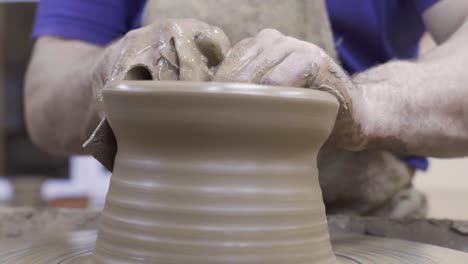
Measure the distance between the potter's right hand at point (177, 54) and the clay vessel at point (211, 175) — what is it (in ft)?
0.28

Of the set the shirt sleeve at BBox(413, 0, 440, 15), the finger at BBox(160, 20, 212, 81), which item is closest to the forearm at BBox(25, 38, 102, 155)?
the finger at BBox(160, 20, 212, 81)

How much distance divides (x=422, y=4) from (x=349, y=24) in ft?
0.55

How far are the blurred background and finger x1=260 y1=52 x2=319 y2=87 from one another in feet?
9.46

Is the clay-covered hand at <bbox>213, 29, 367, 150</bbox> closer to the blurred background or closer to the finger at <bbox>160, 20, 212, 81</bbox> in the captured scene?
the finger at <bbox>160, 20, 212, 81</bbox>

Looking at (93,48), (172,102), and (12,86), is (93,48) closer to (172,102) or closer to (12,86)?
(172,102)

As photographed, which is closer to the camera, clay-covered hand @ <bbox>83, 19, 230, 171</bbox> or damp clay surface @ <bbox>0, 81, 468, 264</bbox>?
damp clay surface @ <bbox>0, 81, 468, 264</bbox>

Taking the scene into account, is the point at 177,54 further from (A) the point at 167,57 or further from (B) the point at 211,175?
(B) the point at 211,175

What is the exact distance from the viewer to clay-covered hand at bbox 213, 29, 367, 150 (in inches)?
31.2

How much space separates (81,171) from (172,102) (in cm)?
400

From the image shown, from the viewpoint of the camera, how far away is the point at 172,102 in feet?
2.29

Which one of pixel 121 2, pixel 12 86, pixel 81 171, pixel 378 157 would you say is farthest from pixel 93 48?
pixel 12 86

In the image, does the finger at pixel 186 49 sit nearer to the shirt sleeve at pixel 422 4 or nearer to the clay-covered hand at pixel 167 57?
the clay-covered hand at pixel 167 57

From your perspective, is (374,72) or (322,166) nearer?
(374,72)

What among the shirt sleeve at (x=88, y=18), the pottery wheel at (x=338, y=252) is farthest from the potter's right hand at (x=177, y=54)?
the shirt sleeve at (x=88, y=18)
